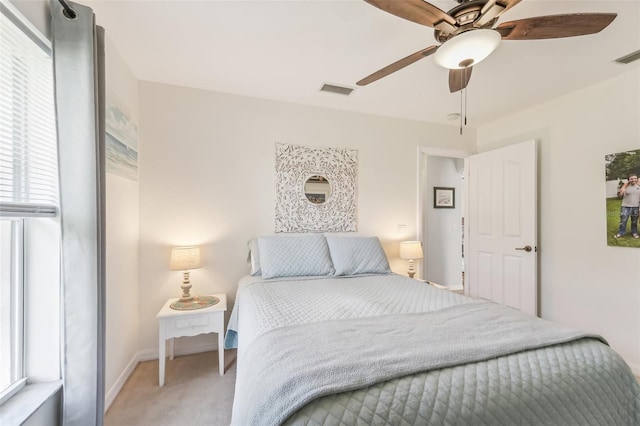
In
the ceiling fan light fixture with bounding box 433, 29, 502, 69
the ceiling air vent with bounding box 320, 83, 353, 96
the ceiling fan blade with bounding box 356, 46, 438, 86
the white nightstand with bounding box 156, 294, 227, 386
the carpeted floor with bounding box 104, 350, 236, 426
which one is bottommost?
the carpeted floor with bounding box 104, 350, 236, 426

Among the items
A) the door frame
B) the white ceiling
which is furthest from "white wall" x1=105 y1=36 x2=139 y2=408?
the door frame

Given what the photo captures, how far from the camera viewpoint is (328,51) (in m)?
1.95

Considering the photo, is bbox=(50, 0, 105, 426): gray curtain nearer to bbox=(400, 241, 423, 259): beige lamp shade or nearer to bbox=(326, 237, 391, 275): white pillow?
bbox=(326, 237, 391, 275): white pillow

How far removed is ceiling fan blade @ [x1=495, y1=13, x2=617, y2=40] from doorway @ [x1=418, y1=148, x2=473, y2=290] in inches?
119

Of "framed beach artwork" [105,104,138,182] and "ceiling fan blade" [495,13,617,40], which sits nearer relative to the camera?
"ceiling fan blade" [495,13,617,40]

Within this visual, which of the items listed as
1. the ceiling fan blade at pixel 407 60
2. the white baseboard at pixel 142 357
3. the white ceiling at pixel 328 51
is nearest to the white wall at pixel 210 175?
the white baseboard at pixel 142 357

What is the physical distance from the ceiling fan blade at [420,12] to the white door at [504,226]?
2.22 meters

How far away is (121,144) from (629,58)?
374cm

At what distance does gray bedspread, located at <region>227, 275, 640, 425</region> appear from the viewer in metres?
0.81

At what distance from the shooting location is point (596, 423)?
96 centimetres

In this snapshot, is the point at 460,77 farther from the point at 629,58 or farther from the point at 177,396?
the point at 177,396

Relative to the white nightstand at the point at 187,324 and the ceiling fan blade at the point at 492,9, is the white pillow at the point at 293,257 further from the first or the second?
the ceiling fan blade at the point at 492,9

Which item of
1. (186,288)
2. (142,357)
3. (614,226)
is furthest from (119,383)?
(614,226)

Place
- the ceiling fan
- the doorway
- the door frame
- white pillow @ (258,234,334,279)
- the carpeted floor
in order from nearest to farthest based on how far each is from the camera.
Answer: the ceiling fan, the carpeted floor, white pillow @ (258,234,334,279), the door frame, the doorway
